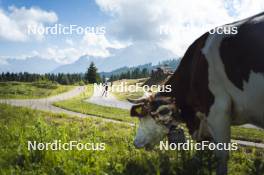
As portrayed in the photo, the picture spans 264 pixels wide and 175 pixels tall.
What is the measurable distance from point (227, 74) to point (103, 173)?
2728 mm

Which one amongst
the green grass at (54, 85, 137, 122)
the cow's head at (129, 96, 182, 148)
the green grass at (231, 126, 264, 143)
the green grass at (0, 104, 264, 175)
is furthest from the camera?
the green grass at (54, 85, 137, 122)

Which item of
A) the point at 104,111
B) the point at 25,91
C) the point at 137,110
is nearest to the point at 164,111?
the point at 137,110

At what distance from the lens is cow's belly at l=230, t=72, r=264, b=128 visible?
4.80m

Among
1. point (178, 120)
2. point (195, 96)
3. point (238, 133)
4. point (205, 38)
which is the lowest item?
point (238, 133)

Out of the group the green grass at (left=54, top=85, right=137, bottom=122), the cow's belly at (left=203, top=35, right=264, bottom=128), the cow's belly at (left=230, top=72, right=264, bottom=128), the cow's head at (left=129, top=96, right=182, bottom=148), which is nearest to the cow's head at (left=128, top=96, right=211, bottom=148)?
the cow's head at (left=129, top=96, right=182, bottom=148)

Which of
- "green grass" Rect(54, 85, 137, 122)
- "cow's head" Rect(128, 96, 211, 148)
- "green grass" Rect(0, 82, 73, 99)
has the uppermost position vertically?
"cow's head" Rect(128, 96, 211, 148)

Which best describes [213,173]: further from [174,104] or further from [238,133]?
[238,133]

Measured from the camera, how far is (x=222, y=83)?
17.6 feet

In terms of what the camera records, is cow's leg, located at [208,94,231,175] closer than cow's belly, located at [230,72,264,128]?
No

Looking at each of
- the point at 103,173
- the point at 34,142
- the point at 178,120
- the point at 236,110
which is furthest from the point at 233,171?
the point at 34,142

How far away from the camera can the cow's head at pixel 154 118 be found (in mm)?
7055

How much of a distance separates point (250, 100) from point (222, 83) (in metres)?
0.54

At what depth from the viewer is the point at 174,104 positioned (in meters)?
6.94

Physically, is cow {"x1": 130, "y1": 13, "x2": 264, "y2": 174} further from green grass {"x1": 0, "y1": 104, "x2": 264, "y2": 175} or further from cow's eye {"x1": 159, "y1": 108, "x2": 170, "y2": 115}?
green grass {"x1": 0, "y1": 104, "x2": 264, "y2": 175}
